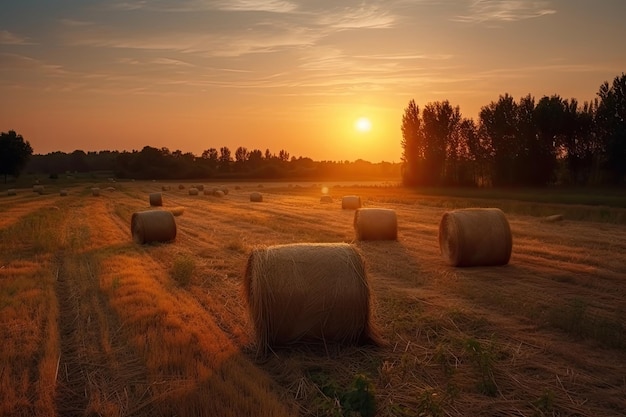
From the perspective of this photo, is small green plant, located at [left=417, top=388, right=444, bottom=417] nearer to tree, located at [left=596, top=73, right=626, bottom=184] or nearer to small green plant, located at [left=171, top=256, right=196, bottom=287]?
small green plant, located at [left=171, top=256, right=196, bottom=287]

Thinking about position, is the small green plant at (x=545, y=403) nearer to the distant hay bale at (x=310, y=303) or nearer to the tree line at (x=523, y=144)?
the distant hay bale at (x=310, y=303)

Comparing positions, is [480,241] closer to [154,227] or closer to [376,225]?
[376,225]

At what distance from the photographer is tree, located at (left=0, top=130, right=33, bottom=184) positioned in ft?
257

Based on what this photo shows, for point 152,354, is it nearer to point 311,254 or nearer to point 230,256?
point 311,254

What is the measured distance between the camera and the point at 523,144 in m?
56.2

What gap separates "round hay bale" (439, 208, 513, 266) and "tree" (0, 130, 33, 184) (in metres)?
79.3

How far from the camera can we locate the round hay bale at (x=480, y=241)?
1291cm

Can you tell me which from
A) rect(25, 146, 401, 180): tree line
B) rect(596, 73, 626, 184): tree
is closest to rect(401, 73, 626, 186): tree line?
rect(596, 73, 626, 184): tree

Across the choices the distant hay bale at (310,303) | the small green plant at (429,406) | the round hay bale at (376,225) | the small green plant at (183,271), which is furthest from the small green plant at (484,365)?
the round hay bale at (376,225)

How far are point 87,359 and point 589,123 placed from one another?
54934mm

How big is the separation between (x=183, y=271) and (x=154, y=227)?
635 centimetres

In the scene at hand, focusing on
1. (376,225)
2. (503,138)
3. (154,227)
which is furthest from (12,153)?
(376,225)

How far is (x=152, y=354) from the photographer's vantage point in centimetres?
693

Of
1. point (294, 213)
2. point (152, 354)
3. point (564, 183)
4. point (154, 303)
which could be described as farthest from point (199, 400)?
point (564, 183)
